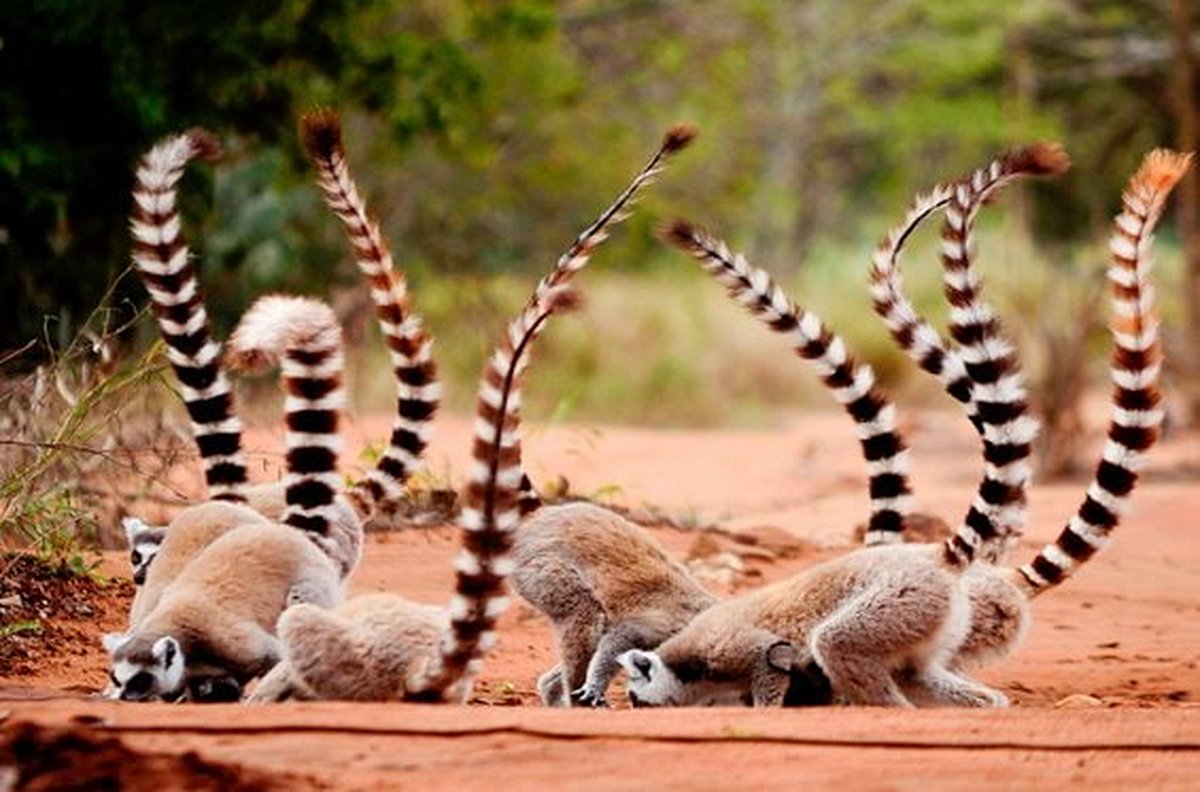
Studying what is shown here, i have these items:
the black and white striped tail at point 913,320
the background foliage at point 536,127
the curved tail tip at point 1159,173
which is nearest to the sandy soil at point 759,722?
the black and white striped tail at point 913,320

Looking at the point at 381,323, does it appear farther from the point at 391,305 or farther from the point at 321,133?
the point at 321,133

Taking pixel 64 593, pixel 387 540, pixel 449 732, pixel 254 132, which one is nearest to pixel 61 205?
pixel 254 132

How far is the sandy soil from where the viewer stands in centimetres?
445

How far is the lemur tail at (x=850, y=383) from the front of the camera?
6.64 meters

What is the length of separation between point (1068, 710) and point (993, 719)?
347 mm

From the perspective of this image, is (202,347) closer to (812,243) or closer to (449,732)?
(449,732)

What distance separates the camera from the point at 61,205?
11734mm

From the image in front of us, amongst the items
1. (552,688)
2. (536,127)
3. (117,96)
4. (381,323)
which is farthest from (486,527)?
(536,127)

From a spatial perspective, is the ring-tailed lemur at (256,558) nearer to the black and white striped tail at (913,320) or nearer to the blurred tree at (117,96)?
the black and white striped tail at (913,320)

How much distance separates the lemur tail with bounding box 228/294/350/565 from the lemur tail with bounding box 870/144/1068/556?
1.65 meters

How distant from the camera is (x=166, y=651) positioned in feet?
17.7

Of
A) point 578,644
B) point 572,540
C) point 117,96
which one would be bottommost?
point 578,644

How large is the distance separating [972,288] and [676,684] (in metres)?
1.56

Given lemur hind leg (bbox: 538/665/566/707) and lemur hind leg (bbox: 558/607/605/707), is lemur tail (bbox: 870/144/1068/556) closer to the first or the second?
lemur hind leg (bbox: 558/607/605/707)
